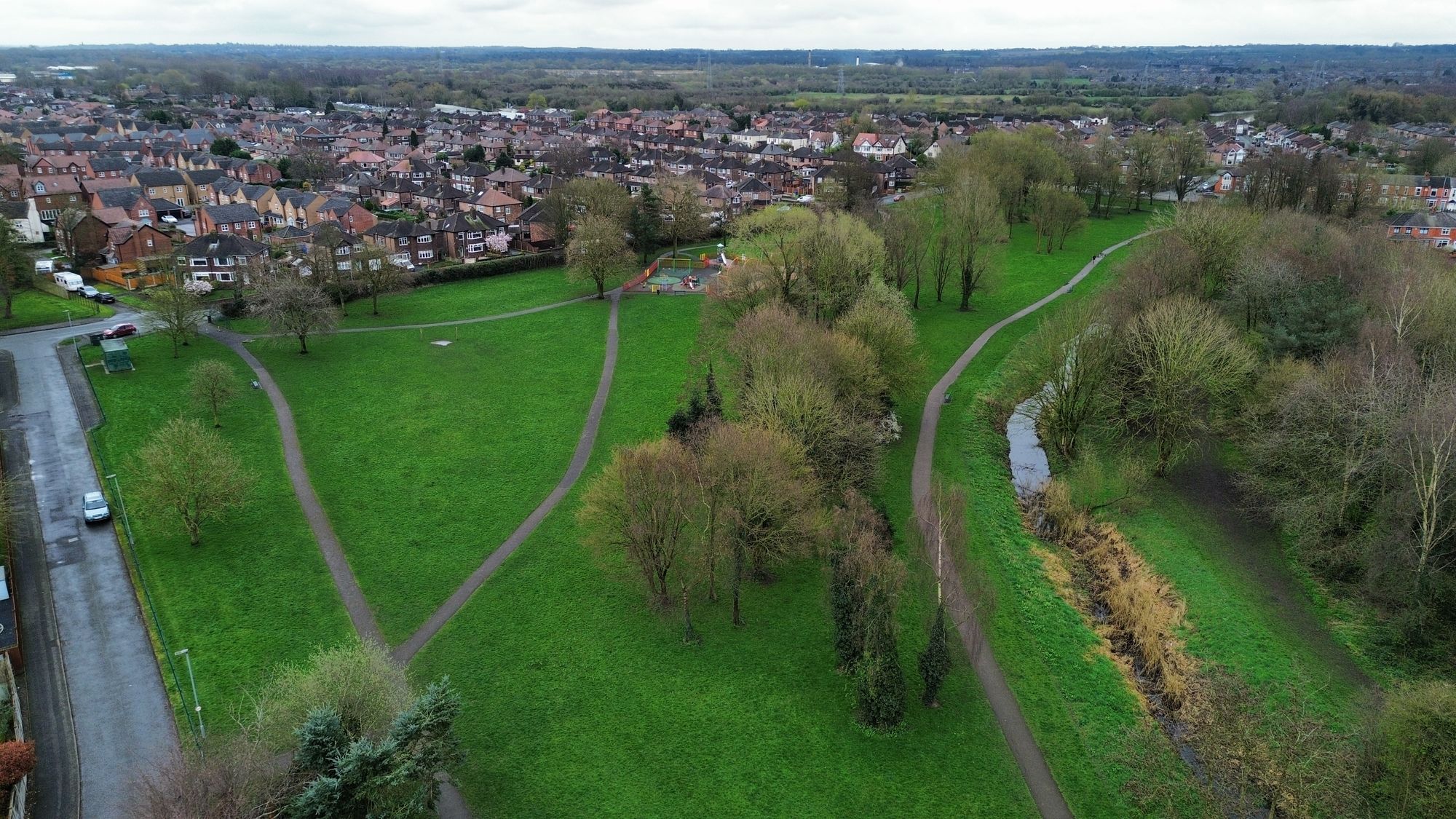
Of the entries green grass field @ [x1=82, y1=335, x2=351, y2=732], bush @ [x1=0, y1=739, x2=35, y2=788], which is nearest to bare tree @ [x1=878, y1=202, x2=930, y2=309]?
green grass field @ [x1=82, y1=335, x2=351, y2=732]

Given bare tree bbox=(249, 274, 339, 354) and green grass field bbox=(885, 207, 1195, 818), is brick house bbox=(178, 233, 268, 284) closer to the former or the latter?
bare tree bbox=(249, 274, 339, 354)

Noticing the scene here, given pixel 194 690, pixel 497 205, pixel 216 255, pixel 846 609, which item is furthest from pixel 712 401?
pixel 497 205

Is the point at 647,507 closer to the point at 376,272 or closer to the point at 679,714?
the point at 679,714

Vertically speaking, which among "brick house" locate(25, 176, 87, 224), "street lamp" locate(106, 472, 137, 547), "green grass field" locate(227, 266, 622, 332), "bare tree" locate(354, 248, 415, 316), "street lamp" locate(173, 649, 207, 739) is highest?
"brick house" locate(25, 176, 87, 224)

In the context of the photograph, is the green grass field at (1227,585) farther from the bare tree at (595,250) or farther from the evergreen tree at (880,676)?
the bare tree at (595,250)

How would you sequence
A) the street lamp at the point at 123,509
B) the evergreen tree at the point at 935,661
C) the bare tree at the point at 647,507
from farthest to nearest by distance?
the street lamp at the point at 123,509 < the bare tree at the point at 647,507 < the evergreen tree at the point at 935,661

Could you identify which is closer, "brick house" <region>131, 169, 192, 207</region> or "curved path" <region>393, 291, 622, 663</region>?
"curved path" <region>393, 291, 622, 663</region>

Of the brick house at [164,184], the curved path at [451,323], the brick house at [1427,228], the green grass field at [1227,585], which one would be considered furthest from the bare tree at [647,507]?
the brick house at [164,184]

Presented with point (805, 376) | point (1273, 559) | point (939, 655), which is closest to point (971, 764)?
point (939, 655)
